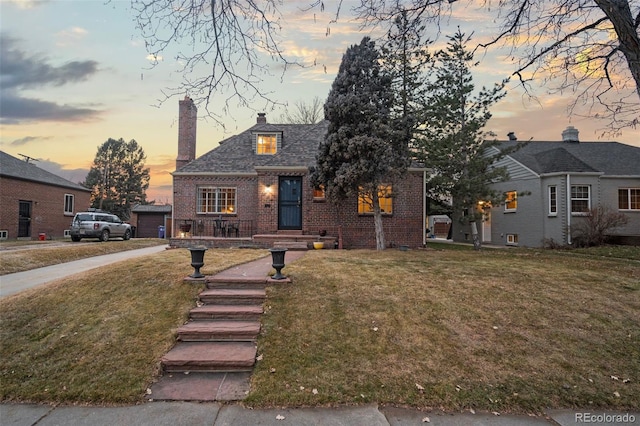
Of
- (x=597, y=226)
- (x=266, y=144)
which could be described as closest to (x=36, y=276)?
(x=266, y=144)

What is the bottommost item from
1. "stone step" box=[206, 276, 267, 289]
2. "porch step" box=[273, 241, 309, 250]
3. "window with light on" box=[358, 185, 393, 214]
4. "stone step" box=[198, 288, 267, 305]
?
"stone step" box=[198, 288, 267, 305]

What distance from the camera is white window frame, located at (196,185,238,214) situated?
53.9 feet

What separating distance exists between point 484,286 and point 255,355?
14.9 feet

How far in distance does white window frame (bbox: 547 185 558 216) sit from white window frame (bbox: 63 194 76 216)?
109 ft

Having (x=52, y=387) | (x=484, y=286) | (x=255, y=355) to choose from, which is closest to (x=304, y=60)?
(x=255, y=355)

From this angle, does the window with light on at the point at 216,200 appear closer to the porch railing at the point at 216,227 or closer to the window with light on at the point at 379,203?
the porch railing at the point at 216,227

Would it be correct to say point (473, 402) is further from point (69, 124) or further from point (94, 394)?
point (69, 124)

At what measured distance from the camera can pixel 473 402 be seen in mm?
3529

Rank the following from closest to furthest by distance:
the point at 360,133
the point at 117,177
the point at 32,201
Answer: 1. the point at 360,133
2. the point at 32,201
3. the point at 117,177

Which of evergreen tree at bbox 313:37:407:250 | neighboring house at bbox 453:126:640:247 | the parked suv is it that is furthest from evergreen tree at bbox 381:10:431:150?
the parked suv

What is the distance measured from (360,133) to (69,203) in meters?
26.2

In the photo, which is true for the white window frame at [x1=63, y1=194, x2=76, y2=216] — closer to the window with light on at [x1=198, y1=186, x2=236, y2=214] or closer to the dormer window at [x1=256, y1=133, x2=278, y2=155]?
the window with light on at [x1=198, y1=186, x2=236, y2=214]

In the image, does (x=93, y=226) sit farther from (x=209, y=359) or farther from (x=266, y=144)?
(x=209, y=359)

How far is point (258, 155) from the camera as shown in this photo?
1772 cm
